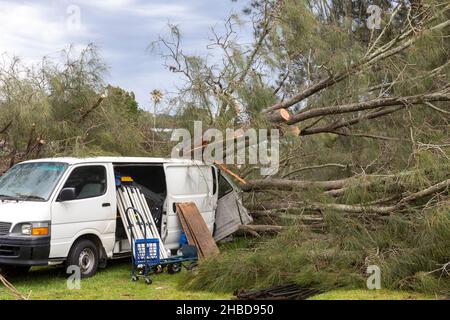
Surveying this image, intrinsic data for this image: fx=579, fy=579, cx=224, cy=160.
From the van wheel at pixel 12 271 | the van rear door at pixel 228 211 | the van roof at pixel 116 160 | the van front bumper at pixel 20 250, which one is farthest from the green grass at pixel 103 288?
the van rear door at pixel 228 211

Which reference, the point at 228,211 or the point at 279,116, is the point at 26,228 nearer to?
the point at 228,211

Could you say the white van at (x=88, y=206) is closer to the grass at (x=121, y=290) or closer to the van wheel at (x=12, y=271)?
the van wheel at (x=12, y=271)

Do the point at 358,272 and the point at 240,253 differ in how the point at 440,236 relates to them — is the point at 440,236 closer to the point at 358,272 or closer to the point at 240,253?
the point at 358,272

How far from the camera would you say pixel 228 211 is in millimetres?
10789

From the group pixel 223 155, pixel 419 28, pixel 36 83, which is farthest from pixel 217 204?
pixel 419 28

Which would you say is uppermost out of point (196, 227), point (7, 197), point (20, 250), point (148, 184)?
point (148, 184)

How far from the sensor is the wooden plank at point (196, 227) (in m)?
9.50

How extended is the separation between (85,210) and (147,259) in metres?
1.17

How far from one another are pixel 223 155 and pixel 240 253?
10.3 ft

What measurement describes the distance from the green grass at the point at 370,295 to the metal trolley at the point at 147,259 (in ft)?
7.17

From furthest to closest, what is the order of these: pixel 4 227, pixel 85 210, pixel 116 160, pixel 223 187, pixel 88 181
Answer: pixel 223 187 < pixel 116 160 < pixel 88 181 < pixel 85 210 < pixel 4 227

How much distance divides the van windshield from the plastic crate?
4.90 feet

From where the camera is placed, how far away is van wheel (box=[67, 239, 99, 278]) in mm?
8312

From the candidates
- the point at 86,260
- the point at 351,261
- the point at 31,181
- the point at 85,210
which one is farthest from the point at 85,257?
the point at 351,261
